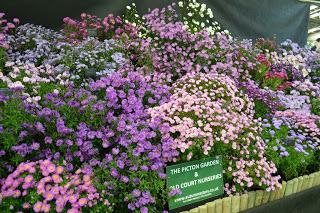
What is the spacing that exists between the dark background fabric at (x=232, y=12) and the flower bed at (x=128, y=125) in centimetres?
33

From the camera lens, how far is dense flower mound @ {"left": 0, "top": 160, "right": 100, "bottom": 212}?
5.91 feet

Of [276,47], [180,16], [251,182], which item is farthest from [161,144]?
[276,47]

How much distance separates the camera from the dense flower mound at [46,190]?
1.80 meters

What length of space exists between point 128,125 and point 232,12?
4858 mm

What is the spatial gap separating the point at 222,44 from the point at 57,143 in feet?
9.73

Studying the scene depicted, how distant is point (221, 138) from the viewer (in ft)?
8.38

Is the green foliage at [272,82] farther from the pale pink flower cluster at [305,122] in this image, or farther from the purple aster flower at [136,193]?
the purple aster flower at [136,193]

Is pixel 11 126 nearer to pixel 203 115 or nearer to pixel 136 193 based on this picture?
pixel 136 193

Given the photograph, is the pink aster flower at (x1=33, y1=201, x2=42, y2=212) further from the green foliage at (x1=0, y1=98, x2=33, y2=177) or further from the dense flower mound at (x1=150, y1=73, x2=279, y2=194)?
the dense flower mound at (x1=150, y1=73, x2=279, y2=194)

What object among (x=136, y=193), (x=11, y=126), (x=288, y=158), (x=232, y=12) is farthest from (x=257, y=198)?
(x=232, y=12)

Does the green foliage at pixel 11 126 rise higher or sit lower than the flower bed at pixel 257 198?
higher

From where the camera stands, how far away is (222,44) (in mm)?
4570

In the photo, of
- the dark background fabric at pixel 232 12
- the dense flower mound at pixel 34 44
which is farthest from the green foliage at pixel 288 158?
the dark background fabric at pixel 232 12

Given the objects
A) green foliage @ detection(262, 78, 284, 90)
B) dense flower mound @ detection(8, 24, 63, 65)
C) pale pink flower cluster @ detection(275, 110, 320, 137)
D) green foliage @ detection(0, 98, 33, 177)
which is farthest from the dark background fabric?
pale pink flower cluster @ detection(275, 110, 320, 137)
